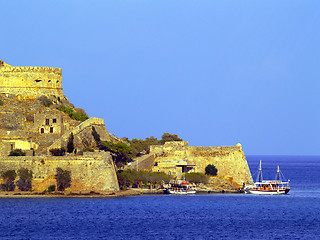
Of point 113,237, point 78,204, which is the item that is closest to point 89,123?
point 78,204

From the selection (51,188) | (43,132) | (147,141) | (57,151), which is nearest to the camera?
(51,188)

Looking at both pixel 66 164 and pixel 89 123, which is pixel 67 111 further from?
pixel 66 164

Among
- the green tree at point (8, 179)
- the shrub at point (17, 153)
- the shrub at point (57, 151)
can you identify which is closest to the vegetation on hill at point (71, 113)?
the shrub at point (57, 151)

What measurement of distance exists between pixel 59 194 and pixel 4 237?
18801mm

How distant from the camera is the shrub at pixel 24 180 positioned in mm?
68938

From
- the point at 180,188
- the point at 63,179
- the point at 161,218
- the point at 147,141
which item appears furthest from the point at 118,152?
the point at 147,141

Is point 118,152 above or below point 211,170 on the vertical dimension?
above

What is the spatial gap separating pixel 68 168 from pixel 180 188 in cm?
1338

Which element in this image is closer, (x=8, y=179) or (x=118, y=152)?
(x=8, y=179)

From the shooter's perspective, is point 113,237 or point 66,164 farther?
point 66,164

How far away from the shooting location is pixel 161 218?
59.9 m

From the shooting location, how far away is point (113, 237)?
51125mm

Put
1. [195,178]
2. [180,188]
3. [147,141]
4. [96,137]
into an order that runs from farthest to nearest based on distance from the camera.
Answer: [147,141] → [195,178] → [180,188] → [96,137]

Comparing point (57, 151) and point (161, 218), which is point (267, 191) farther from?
point (161, 218)
